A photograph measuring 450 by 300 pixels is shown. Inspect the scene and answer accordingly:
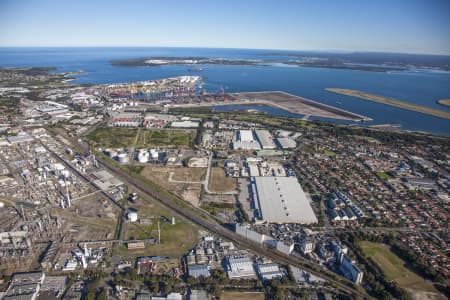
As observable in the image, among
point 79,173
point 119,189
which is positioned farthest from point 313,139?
point 79,173

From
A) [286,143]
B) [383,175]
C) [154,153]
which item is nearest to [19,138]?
[154,153]

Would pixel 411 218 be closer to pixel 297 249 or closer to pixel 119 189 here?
pixel 297 249

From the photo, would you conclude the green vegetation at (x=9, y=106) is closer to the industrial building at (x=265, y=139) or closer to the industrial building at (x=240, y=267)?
the industrial building at (x=265, y=139)

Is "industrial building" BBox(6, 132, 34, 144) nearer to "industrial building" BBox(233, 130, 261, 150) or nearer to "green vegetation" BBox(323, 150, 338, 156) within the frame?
"industrial building" BBox(233, 130, 261, 150)

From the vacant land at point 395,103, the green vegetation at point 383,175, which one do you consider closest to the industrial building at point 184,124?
the green vegetation at point 383,175

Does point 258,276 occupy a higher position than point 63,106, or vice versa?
point 63,106

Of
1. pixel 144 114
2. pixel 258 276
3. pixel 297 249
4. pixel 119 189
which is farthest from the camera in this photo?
pixel 144 114

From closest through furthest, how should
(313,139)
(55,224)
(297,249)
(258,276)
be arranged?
1. (258,276)
2. (297,249)
3. (55,224)
4. (313,139)
